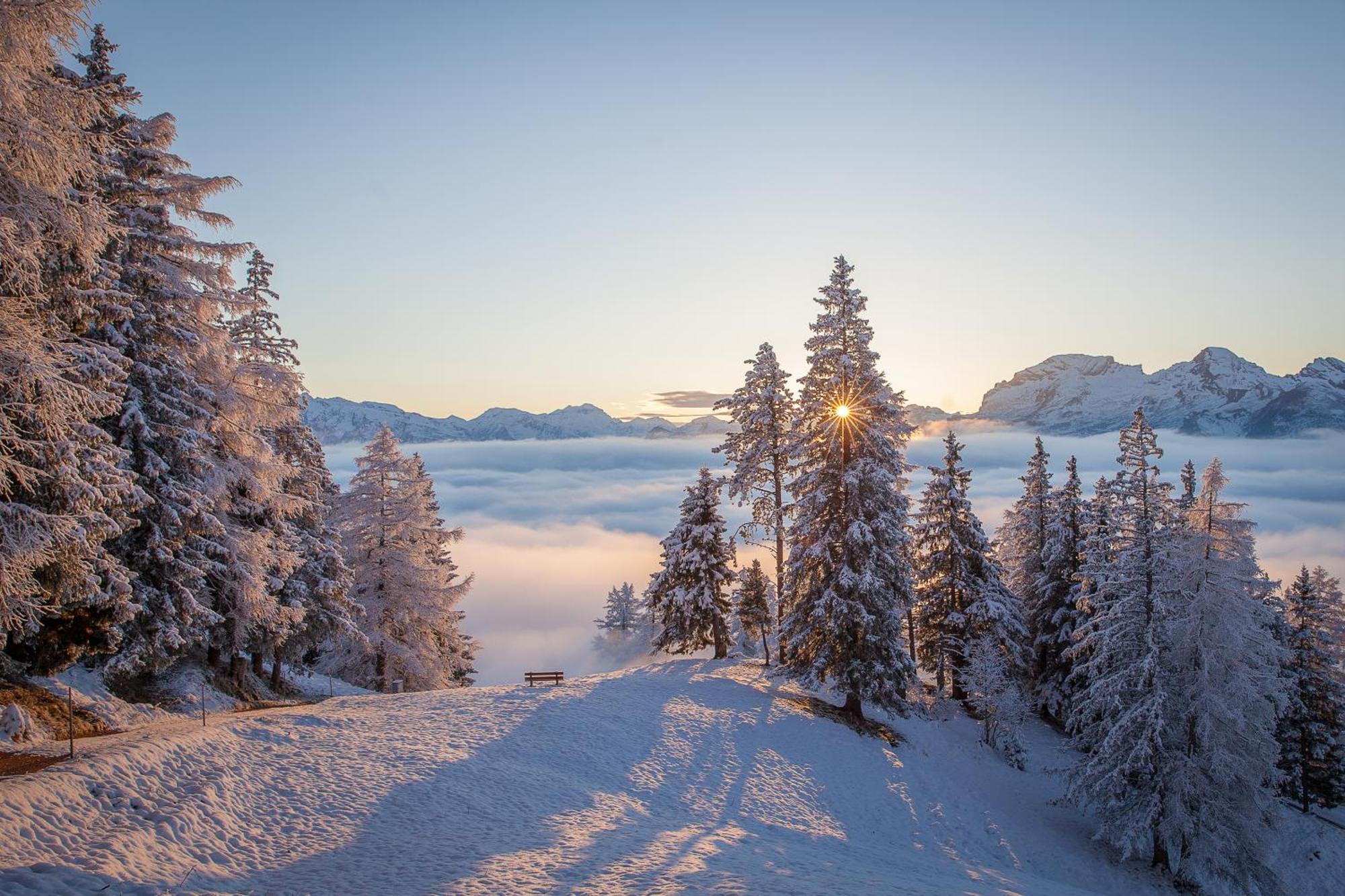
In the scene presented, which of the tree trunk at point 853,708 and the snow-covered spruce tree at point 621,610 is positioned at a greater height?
the tree trunk at point 853,708

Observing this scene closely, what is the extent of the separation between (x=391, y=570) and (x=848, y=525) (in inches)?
836

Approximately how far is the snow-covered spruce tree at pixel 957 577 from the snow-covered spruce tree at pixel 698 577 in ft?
30.9

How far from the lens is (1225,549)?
19.9 meters

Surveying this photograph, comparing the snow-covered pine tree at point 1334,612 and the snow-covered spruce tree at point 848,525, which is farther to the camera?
the snow-covered pine tree at point 1334,612

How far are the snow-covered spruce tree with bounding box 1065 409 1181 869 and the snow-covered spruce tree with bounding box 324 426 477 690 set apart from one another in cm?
2729

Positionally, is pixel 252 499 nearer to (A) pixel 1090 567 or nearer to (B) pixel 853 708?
(B) pixel 853 708

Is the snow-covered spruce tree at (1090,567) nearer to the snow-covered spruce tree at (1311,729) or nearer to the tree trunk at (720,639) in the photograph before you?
the snow-covered spruce tree at (1311,729)

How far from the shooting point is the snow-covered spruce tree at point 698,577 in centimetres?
3338

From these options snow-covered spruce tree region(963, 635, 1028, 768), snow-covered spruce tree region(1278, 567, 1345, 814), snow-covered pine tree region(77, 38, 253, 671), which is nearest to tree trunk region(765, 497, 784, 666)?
snow-covered spruce tree region(963, 635, 1028, 768)

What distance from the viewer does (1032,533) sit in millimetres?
37094

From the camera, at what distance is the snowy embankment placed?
1100 cm

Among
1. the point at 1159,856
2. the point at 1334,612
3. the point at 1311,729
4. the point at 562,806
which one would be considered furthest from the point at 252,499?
the point at 1334,612

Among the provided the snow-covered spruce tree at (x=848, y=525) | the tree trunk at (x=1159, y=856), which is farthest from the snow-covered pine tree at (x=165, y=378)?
the tree trunk at (x=1159, y=856)

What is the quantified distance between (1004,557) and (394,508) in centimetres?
3531
